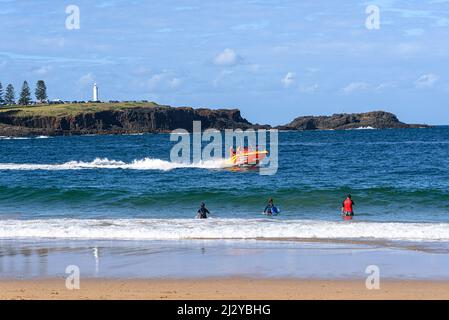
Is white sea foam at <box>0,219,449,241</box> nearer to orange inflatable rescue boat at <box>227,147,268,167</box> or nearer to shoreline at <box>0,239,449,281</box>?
shoreline at <box>0,239,449,281</box>

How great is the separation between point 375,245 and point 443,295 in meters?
6.01

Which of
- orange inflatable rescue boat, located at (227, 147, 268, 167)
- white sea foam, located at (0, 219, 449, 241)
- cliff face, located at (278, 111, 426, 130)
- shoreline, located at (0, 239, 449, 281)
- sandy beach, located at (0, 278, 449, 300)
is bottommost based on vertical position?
sandy beach, located at (0, 278, 449, 300)

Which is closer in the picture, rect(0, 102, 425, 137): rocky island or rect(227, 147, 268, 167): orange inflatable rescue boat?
rect(227, 147, 268, 167): orange inflatable rescue boat

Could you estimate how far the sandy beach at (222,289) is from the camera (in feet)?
42.8

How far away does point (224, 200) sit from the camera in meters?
33.2

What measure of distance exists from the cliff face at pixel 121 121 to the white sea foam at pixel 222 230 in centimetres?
14876

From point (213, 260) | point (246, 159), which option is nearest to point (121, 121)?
point (246, 159)

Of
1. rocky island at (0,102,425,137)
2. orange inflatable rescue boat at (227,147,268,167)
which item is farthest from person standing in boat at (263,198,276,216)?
rocky island at (0,102,425,137)

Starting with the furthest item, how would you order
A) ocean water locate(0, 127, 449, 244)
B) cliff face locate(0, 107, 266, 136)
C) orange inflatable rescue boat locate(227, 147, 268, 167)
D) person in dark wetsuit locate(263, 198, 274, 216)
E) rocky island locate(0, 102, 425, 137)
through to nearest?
rocky island locate(0, 102, 425, 137) < cliff face locate(0, 107, 266, 136) < orange inflatable rescue boat locate(227, 147, 268, 167) < person in dark wetsuit locate(263, 198, 274, 216) < ocean water locate(0, 127, 449, 244)

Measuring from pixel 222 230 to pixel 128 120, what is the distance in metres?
169

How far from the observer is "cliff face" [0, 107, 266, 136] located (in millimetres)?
174000

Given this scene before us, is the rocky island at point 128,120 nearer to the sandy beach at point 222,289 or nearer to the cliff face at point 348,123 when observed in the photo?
the cliff face at point 348,123

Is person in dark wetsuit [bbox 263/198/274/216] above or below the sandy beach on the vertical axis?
above
